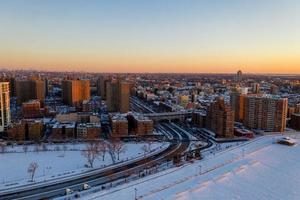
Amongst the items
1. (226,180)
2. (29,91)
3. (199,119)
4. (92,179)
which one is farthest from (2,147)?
(29,91)

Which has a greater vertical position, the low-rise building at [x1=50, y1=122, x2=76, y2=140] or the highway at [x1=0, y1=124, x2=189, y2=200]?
the low-rise building at [x1=50, y1=122, x2=76, y2=140]

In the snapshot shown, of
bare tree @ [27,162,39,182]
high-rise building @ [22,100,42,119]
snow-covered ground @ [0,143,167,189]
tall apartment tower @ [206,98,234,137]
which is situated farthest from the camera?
high-rise building @ [22,100,42,119]

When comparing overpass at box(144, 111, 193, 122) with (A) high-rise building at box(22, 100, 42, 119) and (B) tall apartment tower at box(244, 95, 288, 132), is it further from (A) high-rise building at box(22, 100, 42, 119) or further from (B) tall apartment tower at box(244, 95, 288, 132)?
(A) high-rise building at box(22, 100, 42, 119)

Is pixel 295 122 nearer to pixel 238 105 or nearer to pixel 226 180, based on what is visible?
pixel 238 105

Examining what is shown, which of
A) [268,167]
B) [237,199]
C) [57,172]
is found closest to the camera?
[237,199]

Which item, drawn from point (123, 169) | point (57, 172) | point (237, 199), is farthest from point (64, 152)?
point (237, 199)

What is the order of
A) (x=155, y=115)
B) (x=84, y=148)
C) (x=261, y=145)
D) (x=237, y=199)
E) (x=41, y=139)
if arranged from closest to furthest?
(x=237, y=199) < (x=261, y=145) < (x=84, y=148) < (x=41, y=139) < (x=155, y=115)

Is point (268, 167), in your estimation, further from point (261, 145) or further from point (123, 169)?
point (123, 169)

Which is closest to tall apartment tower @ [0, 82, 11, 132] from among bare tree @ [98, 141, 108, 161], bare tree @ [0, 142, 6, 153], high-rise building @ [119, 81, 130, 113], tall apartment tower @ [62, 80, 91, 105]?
bare tree @ [0, 142, 6, 153]
